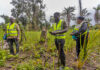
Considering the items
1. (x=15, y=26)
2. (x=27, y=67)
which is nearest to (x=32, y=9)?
(x=15, y=26)

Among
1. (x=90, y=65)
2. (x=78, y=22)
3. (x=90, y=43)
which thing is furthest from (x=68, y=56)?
(x=90, y=43)

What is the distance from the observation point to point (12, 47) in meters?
4.37

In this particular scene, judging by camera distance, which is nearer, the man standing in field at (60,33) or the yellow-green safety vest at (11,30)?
the man standing in field at (60,33)

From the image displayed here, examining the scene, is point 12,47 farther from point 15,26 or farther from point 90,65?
point 90,65

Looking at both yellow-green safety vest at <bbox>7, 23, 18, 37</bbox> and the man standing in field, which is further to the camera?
yellow-green safety vest at <bbox>7, 23, 18, 37</bbox>

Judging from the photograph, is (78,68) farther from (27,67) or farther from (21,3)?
(21,3)

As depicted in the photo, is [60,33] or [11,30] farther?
[11,30]

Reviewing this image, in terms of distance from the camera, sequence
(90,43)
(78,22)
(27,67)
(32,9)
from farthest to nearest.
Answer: (32,9), (78,22), (27,67), (90,43)

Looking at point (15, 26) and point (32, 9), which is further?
point (32, 9)

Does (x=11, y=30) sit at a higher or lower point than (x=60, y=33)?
higher

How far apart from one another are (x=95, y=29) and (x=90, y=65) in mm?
1874

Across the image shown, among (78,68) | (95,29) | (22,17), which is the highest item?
(22,17)

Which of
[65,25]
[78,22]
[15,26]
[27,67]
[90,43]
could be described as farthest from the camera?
[15,26]

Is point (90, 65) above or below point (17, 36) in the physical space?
below
